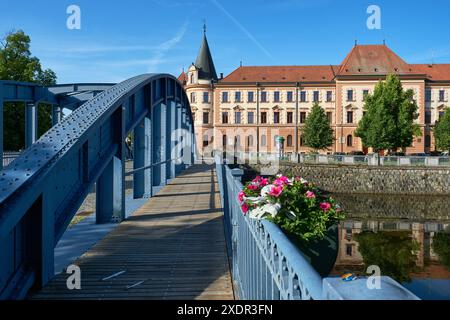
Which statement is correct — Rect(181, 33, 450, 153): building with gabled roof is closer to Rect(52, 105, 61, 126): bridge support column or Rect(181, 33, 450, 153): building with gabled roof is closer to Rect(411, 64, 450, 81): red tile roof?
Rect(411, 64, 450, 81): red tile roof

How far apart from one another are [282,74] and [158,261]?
5361 centimetres

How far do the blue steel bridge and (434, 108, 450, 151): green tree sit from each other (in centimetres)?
4192

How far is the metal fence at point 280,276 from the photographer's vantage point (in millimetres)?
1563

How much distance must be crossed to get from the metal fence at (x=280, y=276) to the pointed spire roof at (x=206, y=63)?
5640 centimetres

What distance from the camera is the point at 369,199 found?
32.7 m

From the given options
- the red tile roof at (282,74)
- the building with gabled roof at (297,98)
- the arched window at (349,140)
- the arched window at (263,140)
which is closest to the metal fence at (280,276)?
the building with gabled roof at (297,98)

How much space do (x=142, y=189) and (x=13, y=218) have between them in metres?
9.91

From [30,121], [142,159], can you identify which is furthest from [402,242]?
[30,121]

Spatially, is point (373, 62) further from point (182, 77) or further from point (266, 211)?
point (266, 211)

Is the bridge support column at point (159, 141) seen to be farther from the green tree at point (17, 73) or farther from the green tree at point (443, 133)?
the green tree at point (443, 133)

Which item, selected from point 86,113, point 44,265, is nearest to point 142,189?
point 86,113

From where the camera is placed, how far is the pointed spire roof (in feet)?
198

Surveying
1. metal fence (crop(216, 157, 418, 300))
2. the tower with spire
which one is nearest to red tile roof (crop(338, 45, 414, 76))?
the tower with spire
